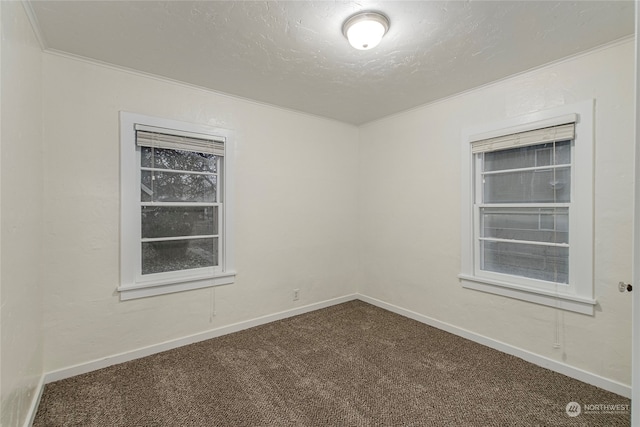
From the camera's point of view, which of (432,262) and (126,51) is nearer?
(126,51)

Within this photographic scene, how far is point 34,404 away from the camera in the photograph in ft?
6.25

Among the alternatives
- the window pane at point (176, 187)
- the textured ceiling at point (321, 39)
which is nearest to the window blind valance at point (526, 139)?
the textured ceiling at point (321, 39)

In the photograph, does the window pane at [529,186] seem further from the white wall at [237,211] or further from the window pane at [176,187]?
the window pane at [176,187]

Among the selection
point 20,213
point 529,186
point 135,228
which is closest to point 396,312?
point 529,186

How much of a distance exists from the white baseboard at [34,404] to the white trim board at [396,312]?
36 millimetres

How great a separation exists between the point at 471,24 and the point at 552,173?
143 cm

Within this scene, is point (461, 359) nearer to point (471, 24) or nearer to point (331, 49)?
point (471, 24)

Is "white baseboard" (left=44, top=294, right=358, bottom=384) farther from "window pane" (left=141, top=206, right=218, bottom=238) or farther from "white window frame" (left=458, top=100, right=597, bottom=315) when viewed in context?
"white window frame" (left=458, top=100, right=597, bottom=315)

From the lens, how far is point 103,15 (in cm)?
183

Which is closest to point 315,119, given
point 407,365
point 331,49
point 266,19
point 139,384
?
point 331,49

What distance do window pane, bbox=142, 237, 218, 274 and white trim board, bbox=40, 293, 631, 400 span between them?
0.68 meters

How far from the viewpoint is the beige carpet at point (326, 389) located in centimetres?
187

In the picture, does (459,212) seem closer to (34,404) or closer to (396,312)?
(396,312)

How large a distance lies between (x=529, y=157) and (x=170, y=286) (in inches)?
135
